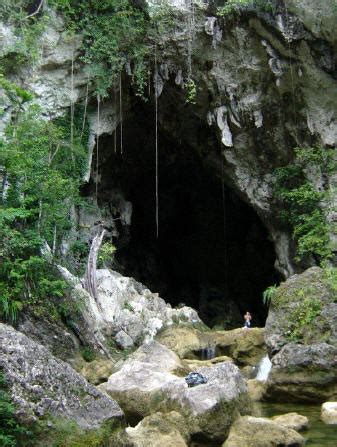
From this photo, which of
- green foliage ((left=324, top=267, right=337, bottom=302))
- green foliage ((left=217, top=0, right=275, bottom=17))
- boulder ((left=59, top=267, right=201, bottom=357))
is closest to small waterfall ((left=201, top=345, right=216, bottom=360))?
boulder ((left=59, top=267, right=201, bottom=357))

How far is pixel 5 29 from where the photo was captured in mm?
13047

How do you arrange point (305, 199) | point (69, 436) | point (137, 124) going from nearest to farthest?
point (69, 436) < point (305, 199) < point (137, 124)

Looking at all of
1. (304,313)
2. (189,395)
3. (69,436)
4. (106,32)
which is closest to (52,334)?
(189,395)

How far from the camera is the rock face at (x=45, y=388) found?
3.68 metres

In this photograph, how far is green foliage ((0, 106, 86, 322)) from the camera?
8.84 m

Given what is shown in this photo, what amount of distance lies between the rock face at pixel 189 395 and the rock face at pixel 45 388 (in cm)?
136

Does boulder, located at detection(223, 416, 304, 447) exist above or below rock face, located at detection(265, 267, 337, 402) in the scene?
below

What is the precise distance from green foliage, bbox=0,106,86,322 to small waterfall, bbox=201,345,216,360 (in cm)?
434

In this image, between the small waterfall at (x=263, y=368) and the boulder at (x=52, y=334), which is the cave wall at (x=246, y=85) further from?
the boulder at (x=52, y=334)

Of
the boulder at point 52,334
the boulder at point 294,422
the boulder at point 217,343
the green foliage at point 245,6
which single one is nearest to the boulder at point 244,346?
the boulder at point 217,343

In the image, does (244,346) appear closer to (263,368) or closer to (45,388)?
(263,368)

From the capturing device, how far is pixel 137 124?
57.0 feet

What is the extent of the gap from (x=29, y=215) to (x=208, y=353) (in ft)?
19.1

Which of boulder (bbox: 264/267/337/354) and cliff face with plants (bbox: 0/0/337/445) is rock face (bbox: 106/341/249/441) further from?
cliff face with plants (bbox: 0/0/337/445)
